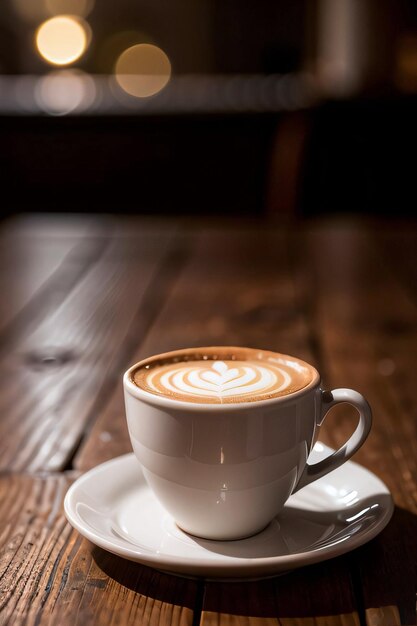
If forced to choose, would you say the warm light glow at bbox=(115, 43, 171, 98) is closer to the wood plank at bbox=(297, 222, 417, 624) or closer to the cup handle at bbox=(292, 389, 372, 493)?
the wood plank at bbox=(297, 222, 417, 624)

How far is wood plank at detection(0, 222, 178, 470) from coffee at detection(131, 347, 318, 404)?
15 centimetres

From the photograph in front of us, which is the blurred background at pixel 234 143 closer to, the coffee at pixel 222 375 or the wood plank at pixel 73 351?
the wood plank at pixel 73 351

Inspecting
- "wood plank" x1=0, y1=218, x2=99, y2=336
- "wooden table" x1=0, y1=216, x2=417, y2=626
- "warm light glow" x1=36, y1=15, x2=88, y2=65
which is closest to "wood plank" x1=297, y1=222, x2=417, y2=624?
"wooden table" x1=0, y1=216, x2=417, y2=626

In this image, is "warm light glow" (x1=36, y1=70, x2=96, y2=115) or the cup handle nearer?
the cup handle

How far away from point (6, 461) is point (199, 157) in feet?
7.99

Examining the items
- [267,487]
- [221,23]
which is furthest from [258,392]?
[221,23]

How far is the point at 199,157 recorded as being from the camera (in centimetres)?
292

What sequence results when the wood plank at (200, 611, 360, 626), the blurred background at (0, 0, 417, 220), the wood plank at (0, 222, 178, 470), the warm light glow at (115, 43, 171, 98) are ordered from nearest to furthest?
the wood plank at (200, 611, 360, 626) → the wood plank at (0, 222, 178, 470) → the blurred background at (0, 0, 417, 220) → the warm light glow at (115, 43, 171, 98)

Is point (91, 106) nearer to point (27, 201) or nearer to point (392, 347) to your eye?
point (27, 201)

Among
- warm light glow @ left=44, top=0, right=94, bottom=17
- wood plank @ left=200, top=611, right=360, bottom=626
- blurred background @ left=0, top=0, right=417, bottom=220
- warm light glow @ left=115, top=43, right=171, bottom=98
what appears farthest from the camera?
warm light glow @ left=44, top=0, right=94, bottom=17

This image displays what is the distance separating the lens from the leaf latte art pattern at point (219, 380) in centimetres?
45

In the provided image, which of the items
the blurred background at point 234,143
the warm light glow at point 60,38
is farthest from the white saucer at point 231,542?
the warm light glow at point 60,38

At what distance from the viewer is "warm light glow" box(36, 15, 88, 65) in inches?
260

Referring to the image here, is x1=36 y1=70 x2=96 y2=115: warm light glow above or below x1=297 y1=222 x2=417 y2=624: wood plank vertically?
below
